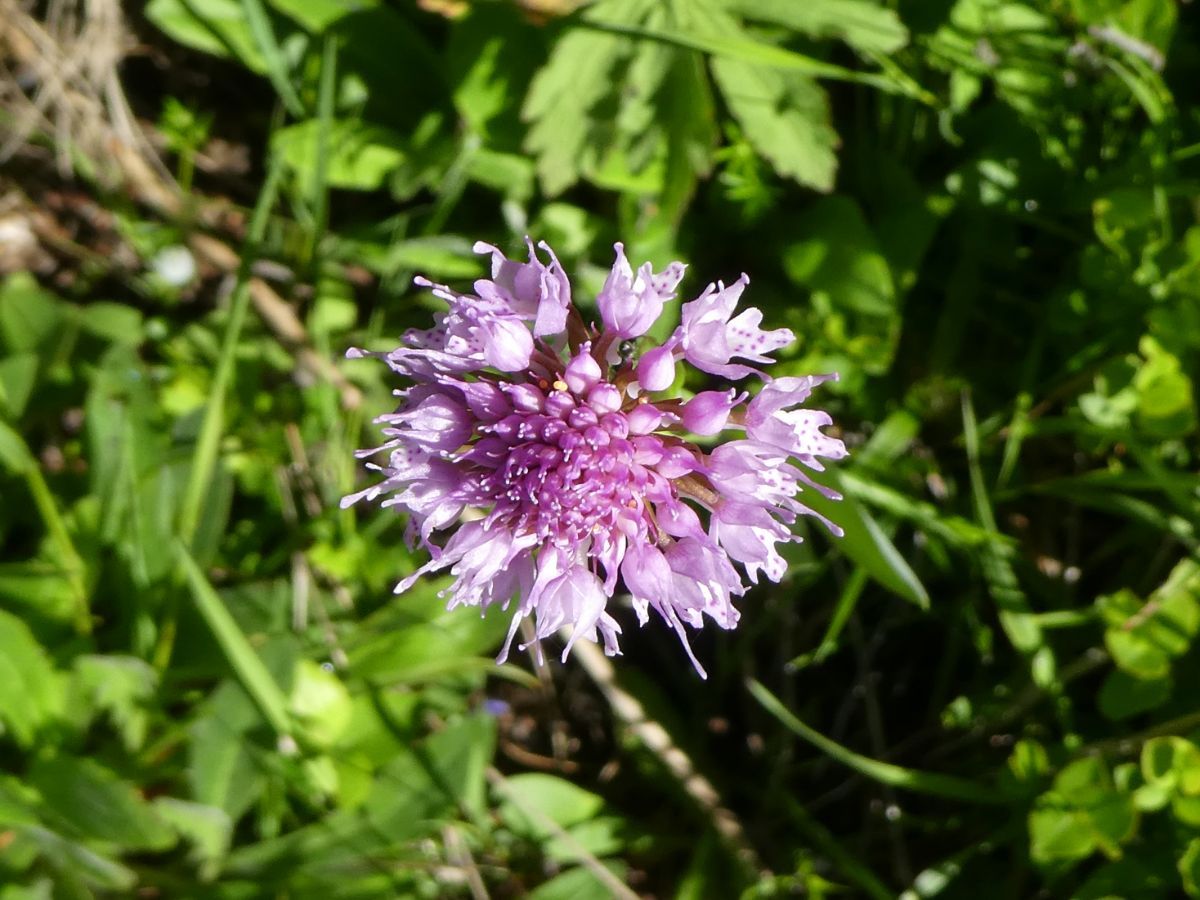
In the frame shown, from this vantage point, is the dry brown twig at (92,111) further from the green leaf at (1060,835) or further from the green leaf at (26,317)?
the green leaf at (1060,835)

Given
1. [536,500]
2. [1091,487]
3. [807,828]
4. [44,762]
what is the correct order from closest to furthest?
[536,500] < [44,762] < [1091,487] < [807,828]

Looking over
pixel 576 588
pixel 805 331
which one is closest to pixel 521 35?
pixel 805 331

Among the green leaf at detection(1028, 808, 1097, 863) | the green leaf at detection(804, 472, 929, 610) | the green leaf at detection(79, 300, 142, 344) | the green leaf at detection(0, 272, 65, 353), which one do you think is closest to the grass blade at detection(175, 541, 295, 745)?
the green leaf at detection(79, 300, 142, 344)

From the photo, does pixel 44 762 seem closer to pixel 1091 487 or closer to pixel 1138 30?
pixel 1091 487

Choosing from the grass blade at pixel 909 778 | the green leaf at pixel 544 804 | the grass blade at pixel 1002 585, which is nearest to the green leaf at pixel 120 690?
the green leaf at pixel 544 804

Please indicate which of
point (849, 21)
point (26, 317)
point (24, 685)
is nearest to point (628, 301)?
point (849, 21)

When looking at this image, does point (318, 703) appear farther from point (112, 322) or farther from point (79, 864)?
point (112, 322)
